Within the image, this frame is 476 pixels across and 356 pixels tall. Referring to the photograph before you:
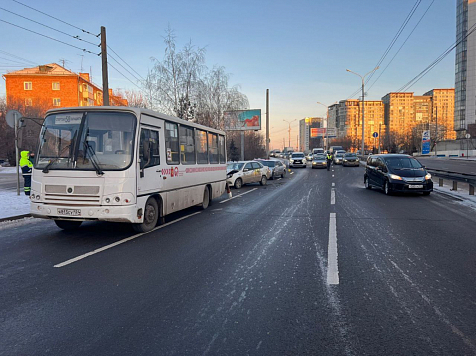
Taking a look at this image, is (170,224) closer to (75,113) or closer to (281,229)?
(281,229)

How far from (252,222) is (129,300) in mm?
5393

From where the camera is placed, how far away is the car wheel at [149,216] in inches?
318

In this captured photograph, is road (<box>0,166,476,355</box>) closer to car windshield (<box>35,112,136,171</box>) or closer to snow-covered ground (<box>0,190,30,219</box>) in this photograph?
car windshield (<box>35,112,136,171</box>)

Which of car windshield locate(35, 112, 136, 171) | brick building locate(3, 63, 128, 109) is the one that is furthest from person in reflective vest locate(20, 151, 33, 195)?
brick building locate(3, 63, 128, 109)

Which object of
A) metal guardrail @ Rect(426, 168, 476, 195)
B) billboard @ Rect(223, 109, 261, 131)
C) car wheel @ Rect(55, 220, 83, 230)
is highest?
billboard @ Rect(223, 109, 261, 131)

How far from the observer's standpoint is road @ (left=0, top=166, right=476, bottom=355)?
10.9 ft

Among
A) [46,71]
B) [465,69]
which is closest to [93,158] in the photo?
[46,71]

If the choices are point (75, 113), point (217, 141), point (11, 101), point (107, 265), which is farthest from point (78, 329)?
point (11, 101)

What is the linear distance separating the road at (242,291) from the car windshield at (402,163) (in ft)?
25.8

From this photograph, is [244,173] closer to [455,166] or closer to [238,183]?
[238,183]

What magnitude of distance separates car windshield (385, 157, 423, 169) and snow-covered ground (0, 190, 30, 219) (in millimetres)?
13907

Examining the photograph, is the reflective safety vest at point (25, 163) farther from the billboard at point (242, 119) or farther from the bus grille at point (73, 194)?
the billboard at point (242, 119)

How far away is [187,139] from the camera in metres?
10.5

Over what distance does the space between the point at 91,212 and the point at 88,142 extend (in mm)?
1395
